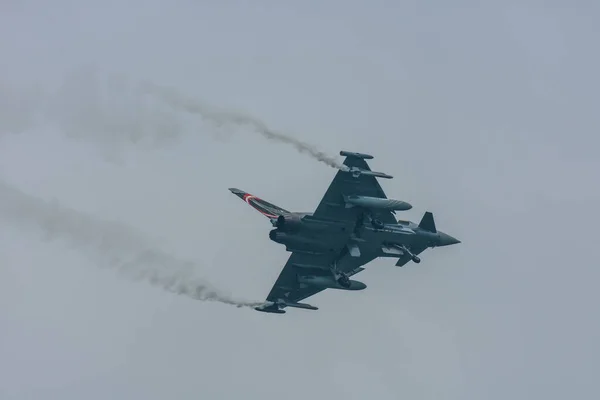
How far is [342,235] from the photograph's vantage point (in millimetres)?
75688

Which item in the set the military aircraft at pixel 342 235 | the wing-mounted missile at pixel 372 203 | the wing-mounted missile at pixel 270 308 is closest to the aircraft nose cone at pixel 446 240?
the military aircraft at pixel 342 235

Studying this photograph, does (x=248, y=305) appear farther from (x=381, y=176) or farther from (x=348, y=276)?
(x=381, y=176)

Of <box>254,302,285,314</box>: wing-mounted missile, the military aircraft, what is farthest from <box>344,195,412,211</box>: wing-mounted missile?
<box>254,302,285,314</box>: wing-mounted missile

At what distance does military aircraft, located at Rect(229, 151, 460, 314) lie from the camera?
73188 millimetres

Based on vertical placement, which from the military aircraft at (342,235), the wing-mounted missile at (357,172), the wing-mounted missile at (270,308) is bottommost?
the wing-mounted missile at (270,308)

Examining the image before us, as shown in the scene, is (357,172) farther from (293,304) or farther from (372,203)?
(293,304)

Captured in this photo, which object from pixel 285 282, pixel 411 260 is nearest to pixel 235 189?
pixel 285 282

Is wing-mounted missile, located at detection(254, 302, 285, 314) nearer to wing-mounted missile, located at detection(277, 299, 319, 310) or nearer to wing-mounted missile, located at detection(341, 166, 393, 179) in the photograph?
wing-mounted missile, located at detection(277, 299, 319, 310)

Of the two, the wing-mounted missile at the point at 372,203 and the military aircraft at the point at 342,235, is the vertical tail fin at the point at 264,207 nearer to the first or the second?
the military aircraft at the point at 342,235

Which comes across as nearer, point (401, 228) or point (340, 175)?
point (340, 175)

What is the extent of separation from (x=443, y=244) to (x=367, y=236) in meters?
5.18

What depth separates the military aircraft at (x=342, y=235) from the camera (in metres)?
73.2

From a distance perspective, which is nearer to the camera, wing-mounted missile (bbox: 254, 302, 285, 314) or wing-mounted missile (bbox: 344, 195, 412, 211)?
wing-mounted missile (bbox: 344, 195, 412, 211)

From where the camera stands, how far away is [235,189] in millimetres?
81000
